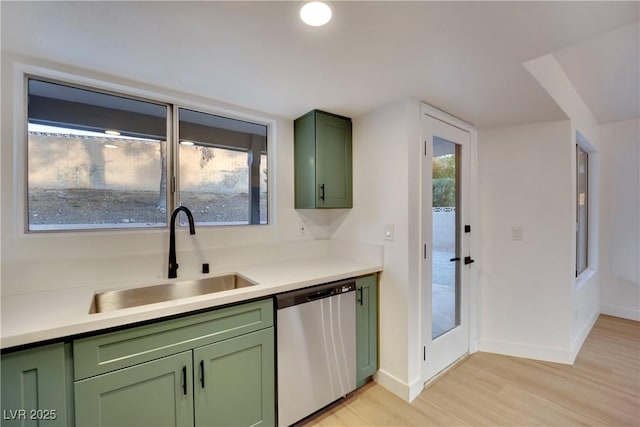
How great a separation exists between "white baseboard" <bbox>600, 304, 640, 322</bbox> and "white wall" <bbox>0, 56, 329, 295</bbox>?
4334 mm

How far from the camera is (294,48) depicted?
53.6 inches

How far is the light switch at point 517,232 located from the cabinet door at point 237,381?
2410 millimetres

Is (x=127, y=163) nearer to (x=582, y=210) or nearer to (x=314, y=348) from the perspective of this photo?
(x=314, y=348)

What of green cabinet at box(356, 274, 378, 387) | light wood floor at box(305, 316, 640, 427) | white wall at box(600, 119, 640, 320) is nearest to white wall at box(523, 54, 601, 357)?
white wall at box(600, 119, 640, 320)

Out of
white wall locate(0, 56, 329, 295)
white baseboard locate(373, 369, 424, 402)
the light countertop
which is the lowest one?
white baseboard locate(373, 369, 424, 402)

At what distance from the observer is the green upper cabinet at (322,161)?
2.23m

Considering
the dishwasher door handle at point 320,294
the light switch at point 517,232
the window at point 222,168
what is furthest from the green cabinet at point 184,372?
the light switch at point 517,232

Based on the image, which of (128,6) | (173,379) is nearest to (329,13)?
(128,6)

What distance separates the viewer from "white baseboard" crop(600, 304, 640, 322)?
3.26 m

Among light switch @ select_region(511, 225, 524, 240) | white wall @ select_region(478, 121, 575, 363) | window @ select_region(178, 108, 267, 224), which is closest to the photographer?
window @ select_region(178, 108, 267, 224)

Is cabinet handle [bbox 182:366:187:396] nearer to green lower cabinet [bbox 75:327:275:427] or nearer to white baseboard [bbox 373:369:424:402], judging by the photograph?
green lower cabinet [bbox 75:327:275:427]

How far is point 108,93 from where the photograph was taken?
68.6 inches

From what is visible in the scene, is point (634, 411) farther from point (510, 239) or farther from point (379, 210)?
point (379, 210)

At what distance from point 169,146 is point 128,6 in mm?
979
